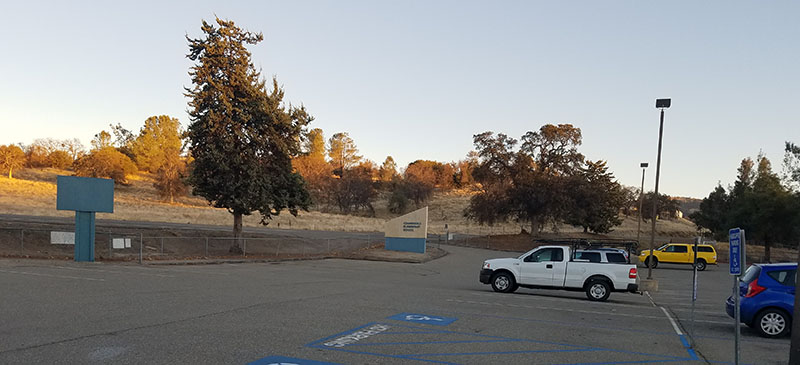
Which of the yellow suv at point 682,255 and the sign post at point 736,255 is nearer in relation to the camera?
the sign post at point 736,255

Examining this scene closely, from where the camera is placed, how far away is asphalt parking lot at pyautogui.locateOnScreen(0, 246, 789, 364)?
27.6ft

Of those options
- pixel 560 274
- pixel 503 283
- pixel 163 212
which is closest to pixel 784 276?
pixel 560 274

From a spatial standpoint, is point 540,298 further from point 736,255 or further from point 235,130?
point 235,130

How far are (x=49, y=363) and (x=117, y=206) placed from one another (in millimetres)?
66590

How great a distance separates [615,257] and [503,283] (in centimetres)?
368

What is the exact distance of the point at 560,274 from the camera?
18359 millimetres

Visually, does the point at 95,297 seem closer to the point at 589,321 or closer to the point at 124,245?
the point at 589,321

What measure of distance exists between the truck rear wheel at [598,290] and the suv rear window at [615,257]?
0.84 m

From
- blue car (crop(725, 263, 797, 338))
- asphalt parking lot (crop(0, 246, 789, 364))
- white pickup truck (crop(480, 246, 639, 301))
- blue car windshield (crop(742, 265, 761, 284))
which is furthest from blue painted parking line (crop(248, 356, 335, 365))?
white pickup truck (crop(480, 246, 639, 301))

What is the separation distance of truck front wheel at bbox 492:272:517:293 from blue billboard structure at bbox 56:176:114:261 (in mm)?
17652

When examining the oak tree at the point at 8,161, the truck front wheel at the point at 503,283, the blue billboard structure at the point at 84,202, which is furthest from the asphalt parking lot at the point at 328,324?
the oak tree at the point at 8,161

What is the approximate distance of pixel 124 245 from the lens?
26828 mm

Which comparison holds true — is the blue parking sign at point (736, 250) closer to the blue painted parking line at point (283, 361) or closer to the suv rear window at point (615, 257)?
the blue painted parking line at point (283, 361)

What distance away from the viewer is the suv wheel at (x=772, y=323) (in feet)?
37.7
